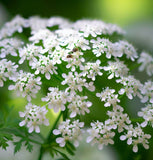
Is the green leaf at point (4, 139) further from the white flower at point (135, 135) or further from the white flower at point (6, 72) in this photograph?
the white flower at point (135, 135)

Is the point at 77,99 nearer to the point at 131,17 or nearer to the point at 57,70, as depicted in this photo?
the point at 57,70

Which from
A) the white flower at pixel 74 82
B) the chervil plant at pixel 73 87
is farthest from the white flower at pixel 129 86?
the white flower at pixel 74 82

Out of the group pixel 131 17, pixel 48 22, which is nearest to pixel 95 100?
pixel 48 22

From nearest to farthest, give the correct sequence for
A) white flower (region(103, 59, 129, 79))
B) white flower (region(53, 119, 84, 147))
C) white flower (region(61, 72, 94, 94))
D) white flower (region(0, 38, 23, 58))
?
1. white flower (region(53, 119, 84, 147))
2. white flower (region(61, 72, 94, 94))
3. white flower (region(103, 59, 129, 79))
4. white flower (region(0, 38, 23, 58))

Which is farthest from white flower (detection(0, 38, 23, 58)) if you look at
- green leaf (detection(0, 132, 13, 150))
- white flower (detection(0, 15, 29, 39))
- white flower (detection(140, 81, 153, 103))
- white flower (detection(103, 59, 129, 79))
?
white flower (detection(140, 81, 153, 103))

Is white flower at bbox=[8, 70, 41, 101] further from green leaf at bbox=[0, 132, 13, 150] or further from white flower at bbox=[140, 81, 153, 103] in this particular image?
white flower at bbox=[140, 81, 153, 103]

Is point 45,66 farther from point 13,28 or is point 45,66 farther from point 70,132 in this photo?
point 13,28

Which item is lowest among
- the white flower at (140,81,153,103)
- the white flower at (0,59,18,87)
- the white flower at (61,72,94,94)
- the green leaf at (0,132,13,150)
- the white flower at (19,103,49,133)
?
the green leaf at (0,132,13,150)

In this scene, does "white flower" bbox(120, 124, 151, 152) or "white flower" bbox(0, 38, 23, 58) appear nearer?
"white flower" bbox(120, 124, 151, 152)

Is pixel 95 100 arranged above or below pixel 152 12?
below

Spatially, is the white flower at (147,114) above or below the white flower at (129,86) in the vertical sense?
below

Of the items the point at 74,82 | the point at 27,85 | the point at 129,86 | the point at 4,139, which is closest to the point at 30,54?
the point at 27,85
